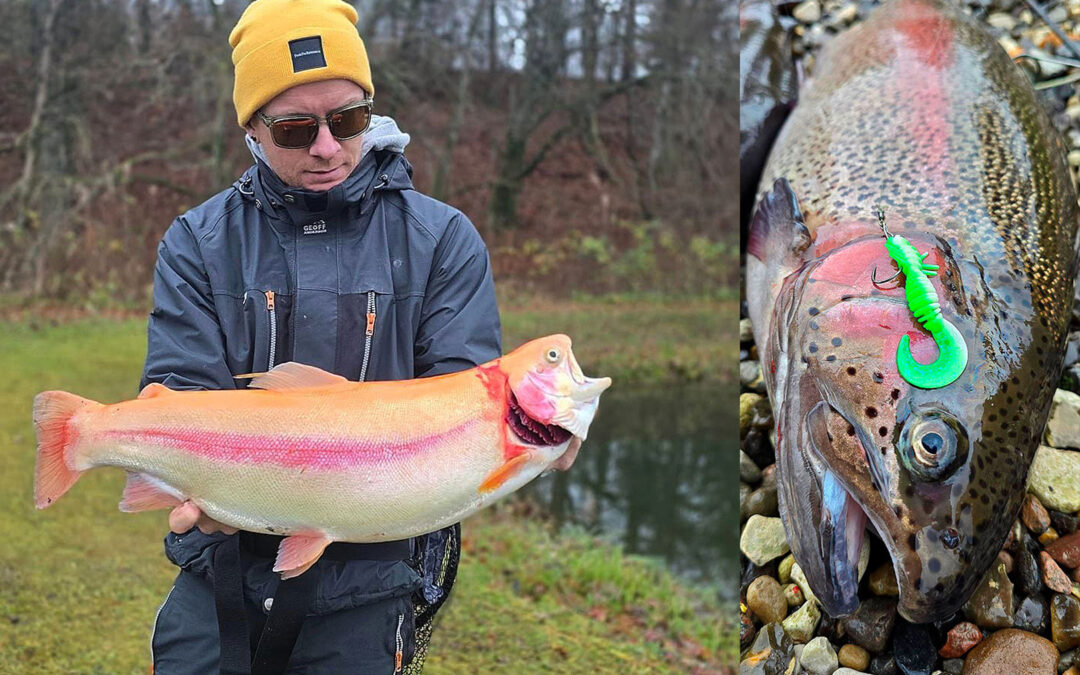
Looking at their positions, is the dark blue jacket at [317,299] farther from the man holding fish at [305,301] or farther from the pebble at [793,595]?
the pebble at [793,595]

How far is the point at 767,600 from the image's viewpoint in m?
3.57

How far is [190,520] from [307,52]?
1120 mm

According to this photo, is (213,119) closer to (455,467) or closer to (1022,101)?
(1022,101)

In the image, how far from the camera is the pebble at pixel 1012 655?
10.3 feet

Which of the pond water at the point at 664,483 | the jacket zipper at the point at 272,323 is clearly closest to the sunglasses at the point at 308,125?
the jacket zipper at the point at 272,323

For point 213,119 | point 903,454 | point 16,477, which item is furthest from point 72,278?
point 903,454

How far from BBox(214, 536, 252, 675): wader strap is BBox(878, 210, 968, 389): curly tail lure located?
6.63 ft

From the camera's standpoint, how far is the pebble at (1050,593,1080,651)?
322 cm

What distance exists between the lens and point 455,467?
193 cm

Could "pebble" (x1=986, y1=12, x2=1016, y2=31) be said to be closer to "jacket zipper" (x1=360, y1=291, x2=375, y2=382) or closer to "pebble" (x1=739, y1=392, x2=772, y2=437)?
"pebble" (x1=739, y1=392, x2=772, y2=437)

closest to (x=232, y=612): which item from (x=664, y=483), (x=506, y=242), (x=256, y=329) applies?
(x=256, y=329)

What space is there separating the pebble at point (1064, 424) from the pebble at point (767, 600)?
1.34 metres

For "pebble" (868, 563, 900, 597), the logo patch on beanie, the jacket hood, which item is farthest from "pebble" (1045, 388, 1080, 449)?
the logo patch on beanie

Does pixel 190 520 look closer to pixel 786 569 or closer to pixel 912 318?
pixel 912 318
